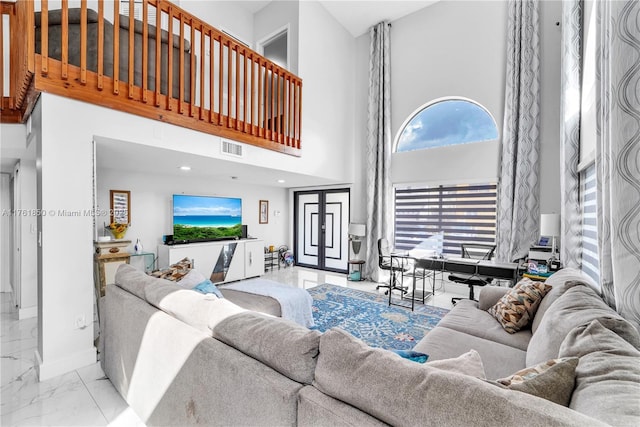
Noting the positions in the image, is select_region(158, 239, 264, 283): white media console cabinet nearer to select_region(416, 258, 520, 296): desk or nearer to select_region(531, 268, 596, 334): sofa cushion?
select_region(416, 258, 520, 296): desk

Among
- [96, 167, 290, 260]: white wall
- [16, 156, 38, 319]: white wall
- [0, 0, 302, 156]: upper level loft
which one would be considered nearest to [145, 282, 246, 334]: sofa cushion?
[0, 0, 302, 156]: upper level loft

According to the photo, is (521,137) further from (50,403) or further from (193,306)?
(50,403)

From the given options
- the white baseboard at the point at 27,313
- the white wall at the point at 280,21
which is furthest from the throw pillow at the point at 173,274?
the white wall at the point at 280,21

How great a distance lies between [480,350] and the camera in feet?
6.03

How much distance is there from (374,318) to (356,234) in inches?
83.8

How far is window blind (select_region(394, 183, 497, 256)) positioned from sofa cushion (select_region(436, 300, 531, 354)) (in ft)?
7.80

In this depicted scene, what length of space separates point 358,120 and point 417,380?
5.64 meters

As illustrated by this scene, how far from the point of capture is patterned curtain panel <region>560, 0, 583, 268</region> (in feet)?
9.91

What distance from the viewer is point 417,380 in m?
0.79

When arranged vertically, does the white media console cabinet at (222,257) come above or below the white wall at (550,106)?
below

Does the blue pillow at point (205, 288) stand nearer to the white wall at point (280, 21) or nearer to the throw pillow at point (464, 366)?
the throw pillow at point (464, 366)

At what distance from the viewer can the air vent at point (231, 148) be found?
343 centimetres

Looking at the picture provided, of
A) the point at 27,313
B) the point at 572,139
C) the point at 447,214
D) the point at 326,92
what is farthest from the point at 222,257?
the point at 572,139

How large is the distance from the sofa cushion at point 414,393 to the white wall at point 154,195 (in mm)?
4618
